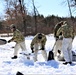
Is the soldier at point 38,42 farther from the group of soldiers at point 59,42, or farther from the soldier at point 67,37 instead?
the soldier at point 67,37

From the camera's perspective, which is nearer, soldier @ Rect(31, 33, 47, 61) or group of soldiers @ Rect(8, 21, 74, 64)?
group of soldiers @ Rect(8, 21, 74, 64)

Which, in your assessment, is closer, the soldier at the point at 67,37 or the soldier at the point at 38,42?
the soldier at the point at 67,37

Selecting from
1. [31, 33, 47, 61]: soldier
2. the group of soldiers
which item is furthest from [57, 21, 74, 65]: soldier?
[31, 33, 47, 61]: soldier

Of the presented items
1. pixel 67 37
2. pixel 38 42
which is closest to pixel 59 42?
pixel 38 42

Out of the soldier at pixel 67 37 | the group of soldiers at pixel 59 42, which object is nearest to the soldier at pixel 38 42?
the group of soldiers at pixel 59 42

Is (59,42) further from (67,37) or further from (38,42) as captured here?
(67,37)

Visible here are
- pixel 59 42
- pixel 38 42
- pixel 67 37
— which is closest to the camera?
pixel 67 37

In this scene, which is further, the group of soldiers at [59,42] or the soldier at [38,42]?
the soldier at [38,42]

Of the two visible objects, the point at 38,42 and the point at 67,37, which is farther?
the point at 38,42

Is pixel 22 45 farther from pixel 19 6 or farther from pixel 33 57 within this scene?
pixel 19 6

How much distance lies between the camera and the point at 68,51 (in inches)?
444

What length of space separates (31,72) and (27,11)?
1192 inches

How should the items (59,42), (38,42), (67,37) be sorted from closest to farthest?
1. (67,37)
2. (38,42)
3. (59,42)

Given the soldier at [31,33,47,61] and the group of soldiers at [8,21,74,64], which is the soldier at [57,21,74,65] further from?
the soldier at [31,33,47,61]
